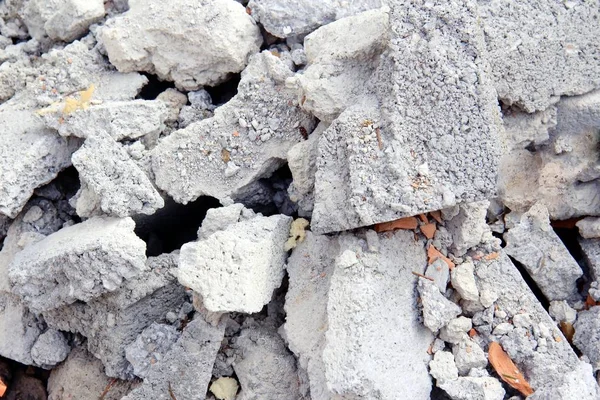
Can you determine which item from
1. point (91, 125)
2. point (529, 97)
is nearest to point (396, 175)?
point (529, 97)

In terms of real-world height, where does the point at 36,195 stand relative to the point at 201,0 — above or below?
below

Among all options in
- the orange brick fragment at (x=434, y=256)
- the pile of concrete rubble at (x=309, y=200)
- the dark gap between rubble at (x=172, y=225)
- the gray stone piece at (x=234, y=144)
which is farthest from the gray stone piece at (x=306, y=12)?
the orange brick fragment at (x=434, y=256)

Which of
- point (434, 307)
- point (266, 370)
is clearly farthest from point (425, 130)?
point (266, 370)

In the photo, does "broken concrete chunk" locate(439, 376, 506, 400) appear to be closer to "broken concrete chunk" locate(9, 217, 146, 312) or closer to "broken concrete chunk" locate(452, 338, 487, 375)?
"broken concrete chunk" locate(452, 338, 487, 375)

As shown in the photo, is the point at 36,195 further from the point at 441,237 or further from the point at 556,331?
the point at 556,331

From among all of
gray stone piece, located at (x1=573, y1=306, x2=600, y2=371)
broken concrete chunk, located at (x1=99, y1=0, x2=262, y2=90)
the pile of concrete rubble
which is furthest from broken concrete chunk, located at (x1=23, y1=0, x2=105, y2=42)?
gray stone piece, located at (x1=573, y1=306, x2=600, y2=371)
